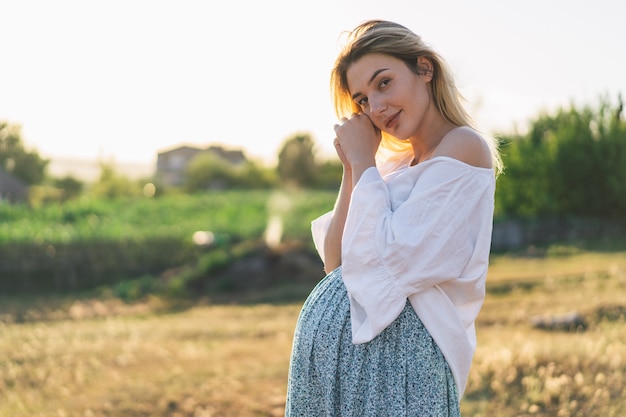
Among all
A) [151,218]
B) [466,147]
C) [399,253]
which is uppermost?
[466,147]

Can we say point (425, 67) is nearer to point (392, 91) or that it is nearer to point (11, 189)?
point (392, 91)

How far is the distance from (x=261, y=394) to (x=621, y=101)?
136 inches

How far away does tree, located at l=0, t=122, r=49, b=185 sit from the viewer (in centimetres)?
5744

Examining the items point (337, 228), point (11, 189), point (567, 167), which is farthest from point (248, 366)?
point (11, 189)

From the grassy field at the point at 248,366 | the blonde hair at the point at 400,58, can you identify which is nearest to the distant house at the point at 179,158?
the grassy field at the point at 248,366

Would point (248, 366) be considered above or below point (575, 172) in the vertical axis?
below

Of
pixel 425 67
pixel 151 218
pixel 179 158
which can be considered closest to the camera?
pixel 425 67

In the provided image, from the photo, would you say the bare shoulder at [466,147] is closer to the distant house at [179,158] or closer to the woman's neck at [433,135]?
the woman's neck at [433,135]

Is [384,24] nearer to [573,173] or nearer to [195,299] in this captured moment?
[195,299]

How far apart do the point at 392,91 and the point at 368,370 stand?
836 mm

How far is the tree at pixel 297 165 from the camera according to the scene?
5812 cm

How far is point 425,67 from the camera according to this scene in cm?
228

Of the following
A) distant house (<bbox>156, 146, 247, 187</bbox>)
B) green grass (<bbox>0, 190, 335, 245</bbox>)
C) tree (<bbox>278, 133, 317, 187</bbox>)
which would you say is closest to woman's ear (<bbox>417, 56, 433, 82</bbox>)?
green grass (<bbox>0, 190, 335, 245</bbox>)

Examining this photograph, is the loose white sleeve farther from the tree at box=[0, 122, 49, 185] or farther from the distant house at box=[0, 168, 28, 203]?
the tree at box=[0, 122, 49, 185]
